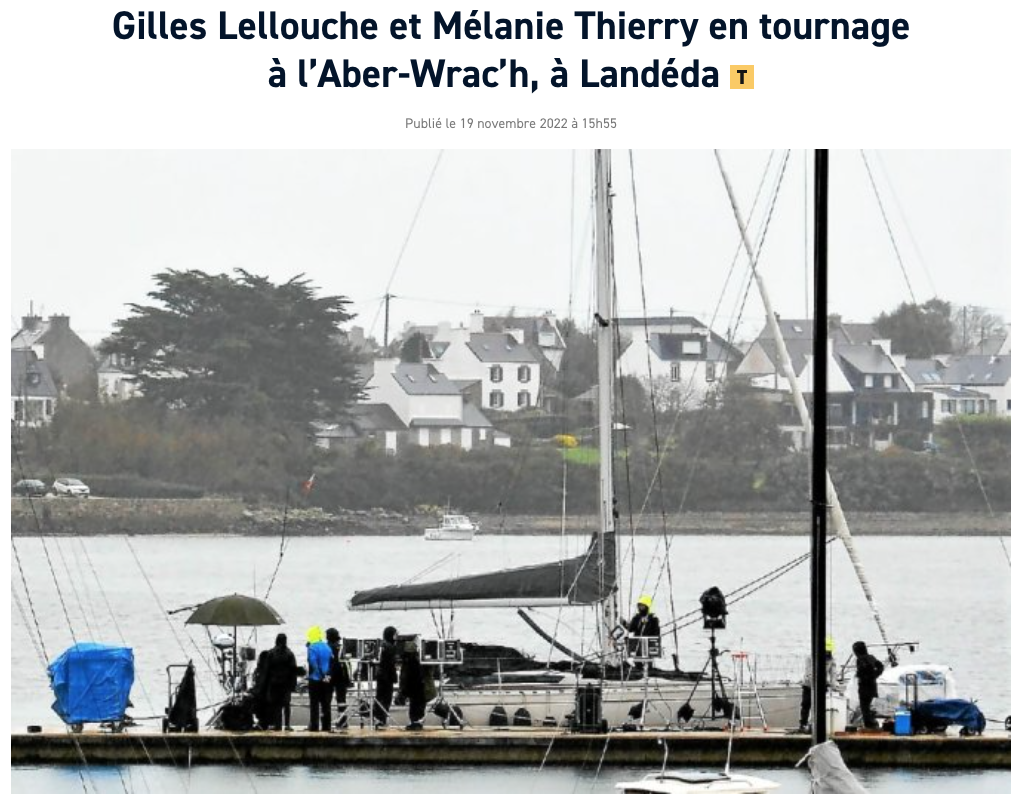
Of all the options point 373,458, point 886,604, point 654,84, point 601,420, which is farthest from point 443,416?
point 654,84

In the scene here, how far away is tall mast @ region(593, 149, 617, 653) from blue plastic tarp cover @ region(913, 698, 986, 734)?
3916 millimetres

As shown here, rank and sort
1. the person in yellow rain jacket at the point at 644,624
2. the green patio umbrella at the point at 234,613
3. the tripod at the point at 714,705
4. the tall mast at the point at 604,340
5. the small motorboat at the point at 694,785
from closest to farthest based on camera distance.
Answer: the small motorboat at the point at 694,785 → the tripod at the point at 714,705 → the green patio umbrella at the point at 234,613 → the person in yellow rain jacket at the point at 644,624 → the tall mast at the point at 604,340

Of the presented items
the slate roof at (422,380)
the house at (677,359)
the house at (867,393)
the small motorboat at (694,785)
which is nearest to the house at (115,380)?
the slate roof at (422,380)

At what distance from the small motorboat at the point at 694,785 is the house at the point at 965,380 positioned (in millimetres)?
84955

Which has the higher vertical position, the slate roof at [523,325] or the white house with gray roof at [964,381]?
the slate roof at [523,325]

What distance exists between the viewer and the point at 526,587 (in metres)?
30.3

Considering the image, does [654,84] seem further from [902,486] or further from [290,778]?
[902,486]

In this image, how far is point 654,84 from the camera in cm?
1919

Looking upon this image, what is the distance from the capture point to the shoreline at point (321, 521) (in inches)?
4190

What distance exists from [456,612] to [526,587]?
34.3 meters

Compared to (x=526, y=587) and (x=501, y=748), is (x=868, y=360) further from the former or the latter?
(x=501, y=748)

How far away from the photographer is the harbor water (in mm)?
27094

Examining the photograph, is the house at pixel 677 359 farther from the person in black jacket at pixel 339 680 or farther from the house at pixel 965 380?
the person in black jacket at pixel 339 680

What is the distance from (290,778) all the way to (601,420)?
21.2 feet
